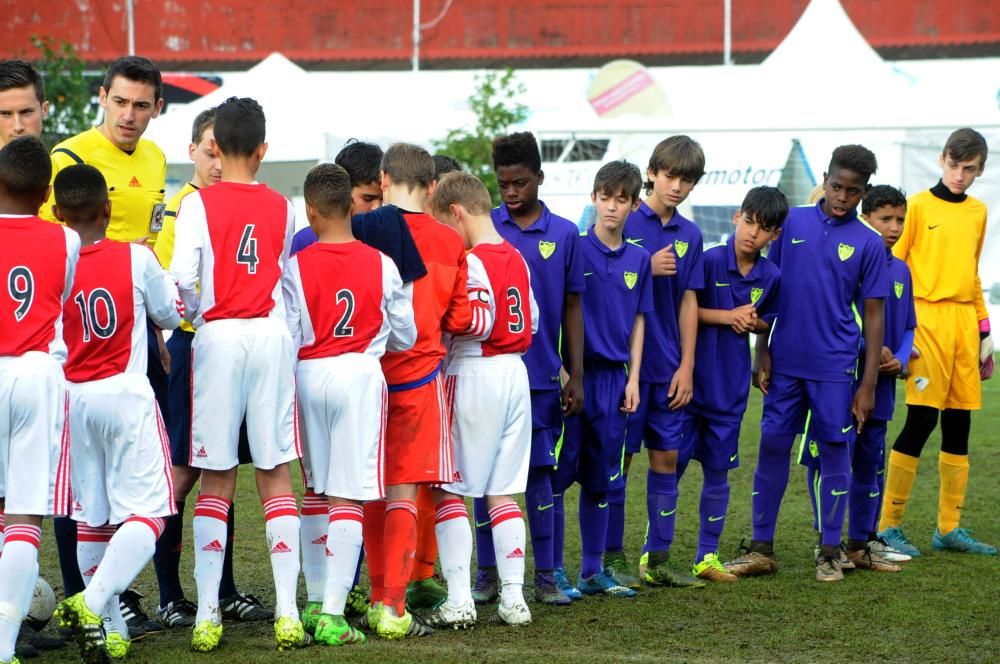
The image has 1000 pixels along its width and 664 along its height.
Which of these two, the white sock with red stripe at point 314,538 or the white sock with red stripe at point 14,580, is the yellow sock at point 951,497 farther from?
the white sock with red stripe at point 14,580

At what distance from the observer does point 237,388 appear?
5.07 metres

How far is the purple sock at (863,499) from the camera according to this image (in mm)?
7094

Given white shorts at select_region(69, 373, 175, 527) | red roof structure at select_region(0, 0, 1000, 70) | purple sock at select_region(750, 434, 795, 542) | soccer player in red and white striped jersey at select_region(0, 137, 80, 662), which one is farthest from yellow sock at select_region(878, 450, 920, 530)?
red roof structure at select_region(0, 0, 1000, 70)

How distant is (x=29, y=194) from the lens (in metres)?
4.87

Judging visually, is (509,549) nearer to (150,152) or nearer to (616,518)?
(616,518)

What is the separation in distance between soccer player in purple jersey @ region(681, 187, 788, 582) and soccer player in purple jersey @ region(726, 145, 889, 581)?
14 cm

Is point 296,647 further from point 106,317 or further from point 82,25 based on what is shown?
point 82,25

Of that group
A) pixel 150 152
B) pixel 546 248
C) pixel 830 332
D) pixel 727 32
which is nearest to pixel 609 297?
pixel 546 248

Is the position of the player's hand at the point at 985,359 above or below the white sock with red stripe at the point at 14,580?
above

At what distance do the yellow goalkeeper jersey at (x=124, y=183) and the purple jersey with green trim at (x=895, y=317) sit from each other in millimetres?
3947

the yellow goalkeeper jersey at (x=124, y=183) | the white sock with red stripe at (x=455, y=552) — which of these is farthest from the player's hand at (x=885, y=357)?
the yellow goalkeeper jersey at (x=124, y=183)

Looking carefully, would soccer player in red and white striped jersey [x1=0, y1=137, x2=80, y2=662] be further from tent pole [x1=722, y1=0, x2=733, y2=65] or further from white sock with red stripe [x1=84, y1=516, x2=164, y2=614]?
tent pole [x1=722, y1=0, x2=733, y2=65]

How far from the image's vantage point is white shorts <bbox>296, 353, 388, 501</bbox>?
525 cm

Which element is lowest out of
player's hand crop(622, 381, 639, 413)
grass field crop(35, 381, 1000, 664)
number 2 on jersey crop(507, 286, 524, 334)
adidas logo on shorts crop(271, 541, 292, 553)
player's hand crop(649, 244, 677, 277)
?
grass field crop(35, 381, 1000, 664)
